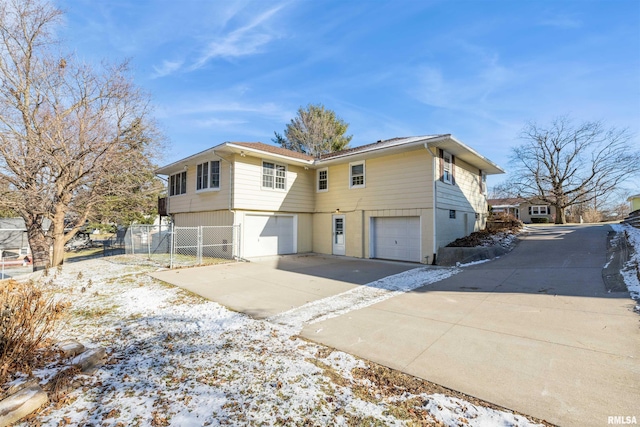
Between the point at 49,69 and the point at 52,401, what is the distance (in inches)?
571

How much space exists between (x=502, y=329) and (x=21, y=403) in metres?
5.62

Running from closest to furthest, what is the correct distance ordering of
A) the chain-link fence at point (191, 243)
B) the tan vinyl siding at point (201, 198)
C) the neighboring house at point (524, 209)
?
the chain-link fence at point (191, 243)
the tan vinyl siding at point (201, 198)
the neighboring house at point (524, 209)

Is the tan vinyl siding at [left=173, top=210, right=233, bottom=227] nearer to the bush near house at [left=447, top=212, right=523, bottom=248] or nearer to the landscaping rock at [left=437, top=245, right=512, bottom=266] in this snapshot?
the landscaping rock at [left=437, top=245, right=512, bottom=266]

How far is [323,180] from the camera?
573 inches

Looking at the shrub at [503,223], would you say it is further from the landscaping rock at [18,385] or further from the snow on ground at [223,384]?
the landscaping rock at [18,385]

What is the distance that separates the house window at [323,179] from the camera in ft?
47.0

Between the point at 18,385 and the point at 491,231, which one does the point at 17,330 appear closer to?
the point at 18,385

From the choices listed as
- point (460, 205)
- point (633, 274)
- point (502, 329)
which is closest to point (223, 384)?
point (502, 329)

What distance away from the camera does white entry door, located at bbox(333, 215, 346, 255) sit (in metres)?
13.6

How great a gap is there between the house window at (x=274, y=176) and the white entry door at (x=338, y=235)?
A: 2.99 metres

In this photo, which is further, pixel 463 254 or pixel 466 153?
pixel 466 153

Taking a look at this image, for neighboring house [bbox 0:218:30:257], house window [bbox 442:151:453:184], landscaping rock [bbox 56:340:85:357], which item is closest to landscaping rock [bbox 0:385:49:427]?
landscaping rock [bbox 56:340:85:357]

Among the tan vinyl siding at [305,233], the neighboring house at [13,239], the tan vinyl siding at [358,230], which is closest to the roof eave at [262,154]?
the tan vinyl siding at [305,233]

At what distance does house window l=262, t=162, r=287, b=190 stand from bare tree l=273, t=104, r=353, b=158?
1314cm
